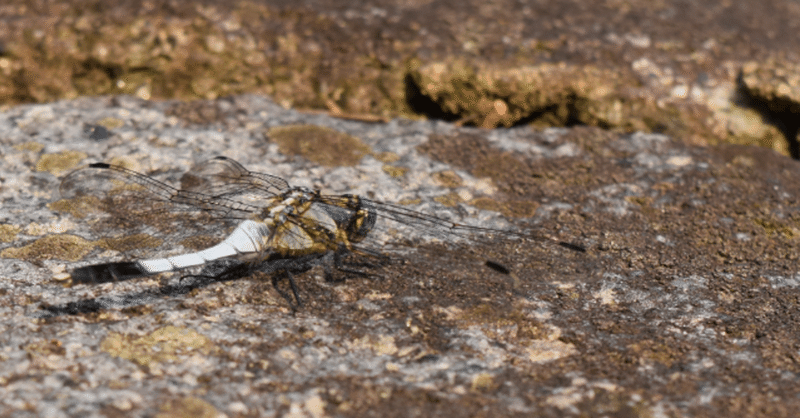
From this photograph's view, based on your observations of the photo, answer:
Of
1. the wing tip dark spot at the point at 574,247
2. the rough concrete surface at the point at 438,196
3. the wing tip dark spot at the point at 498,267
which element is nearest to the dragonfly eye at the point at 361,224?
the rough concrete surface at the point at 438,196

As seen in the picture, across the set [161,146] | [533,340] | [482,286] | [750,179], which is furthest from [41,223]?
[750,179]

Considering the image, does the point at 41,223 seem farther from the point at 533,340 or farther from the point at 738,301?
the point at 738,301

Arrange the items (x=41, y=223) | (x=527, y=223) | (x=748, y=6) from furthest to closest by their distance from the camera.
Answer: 1. (x=748, y=6)
2. (x=527, y=223)
3. (x=41, y=223)

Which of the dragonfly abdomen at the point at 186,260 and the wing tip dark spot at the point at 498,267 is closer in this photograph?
the dragonfly abdomen at the point at 186,260

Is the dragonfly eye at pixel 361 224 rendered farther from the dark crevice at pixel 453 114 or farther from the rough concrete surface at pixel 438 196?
the dark crevice at pixel 453 114

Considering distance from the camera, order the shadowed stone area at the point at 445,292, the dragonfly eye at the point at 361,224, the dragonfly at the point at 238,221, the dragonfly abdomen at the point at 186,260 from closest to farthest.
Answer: the shadowed stone area at the point at 445,292
the dragonfly abdomen at the point at 186,260
the dragonfly at the point at 238,221
the dragonfly eye at the point at 361,224
